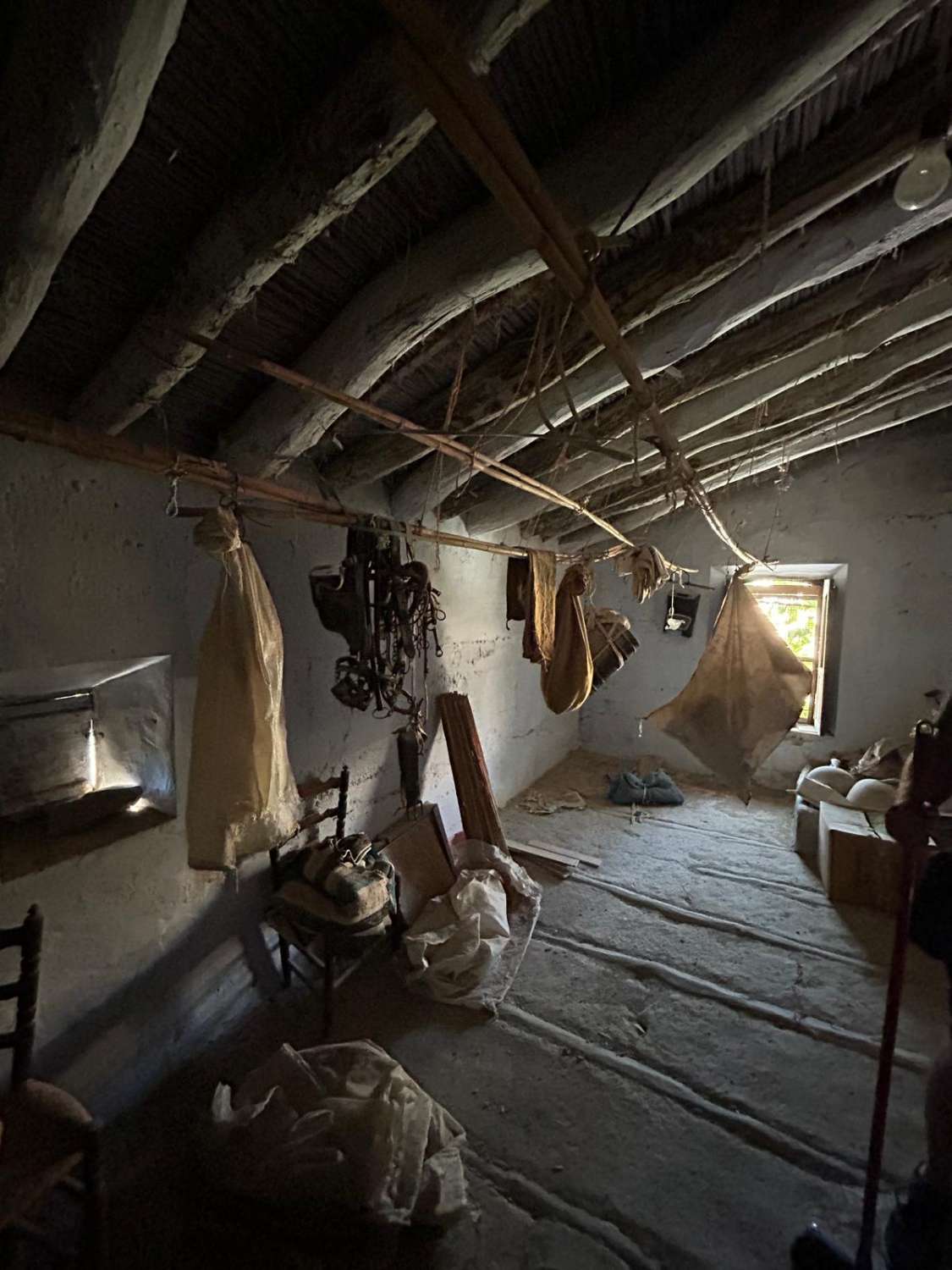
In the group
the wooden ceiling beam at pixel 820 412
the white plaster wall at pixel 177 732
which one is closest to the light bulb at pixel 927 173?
the white plaster wall at pixel 177 732

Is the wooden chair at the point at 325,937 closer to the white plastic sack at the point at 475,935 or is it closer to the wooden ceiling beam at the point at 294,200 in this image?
the white plastic sack at the point at 475,935

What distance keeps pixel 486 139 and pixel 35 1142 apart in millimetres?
2165

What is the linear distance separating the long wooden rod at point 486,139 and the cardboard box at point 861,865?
3277mm

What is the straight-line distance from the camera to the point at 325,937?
199 cm

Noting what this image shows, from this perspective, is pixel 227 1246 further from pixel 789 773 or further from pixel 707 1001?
pixel 789 773

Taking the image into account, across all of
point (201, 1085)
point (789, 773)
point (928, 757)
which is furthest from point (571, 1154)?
point (789, 773)

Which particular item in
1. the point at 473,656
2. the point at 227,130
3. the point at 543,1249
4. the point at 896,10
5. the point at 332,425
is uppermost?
the point at 896,10

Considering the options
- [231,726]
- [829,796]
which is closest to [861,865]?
[829,796]

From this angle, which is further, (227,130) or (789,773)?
(789,773)

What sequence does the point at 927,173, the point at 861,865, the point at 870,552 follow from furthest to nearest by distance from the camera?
the point at 870,552 → the point at 861,865 → the point at 927,173

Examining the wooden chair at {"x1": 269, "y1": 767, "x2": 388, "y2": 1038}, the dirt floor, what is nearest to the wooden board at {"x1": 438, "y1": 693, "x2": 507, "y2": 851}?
the dirt floor

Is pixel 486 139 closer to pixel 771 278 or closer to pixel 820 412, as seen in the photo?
pixel 771 278

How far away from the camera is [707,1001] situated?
2266 millimetres

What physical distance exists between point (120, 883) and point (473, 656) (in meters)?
2.46
